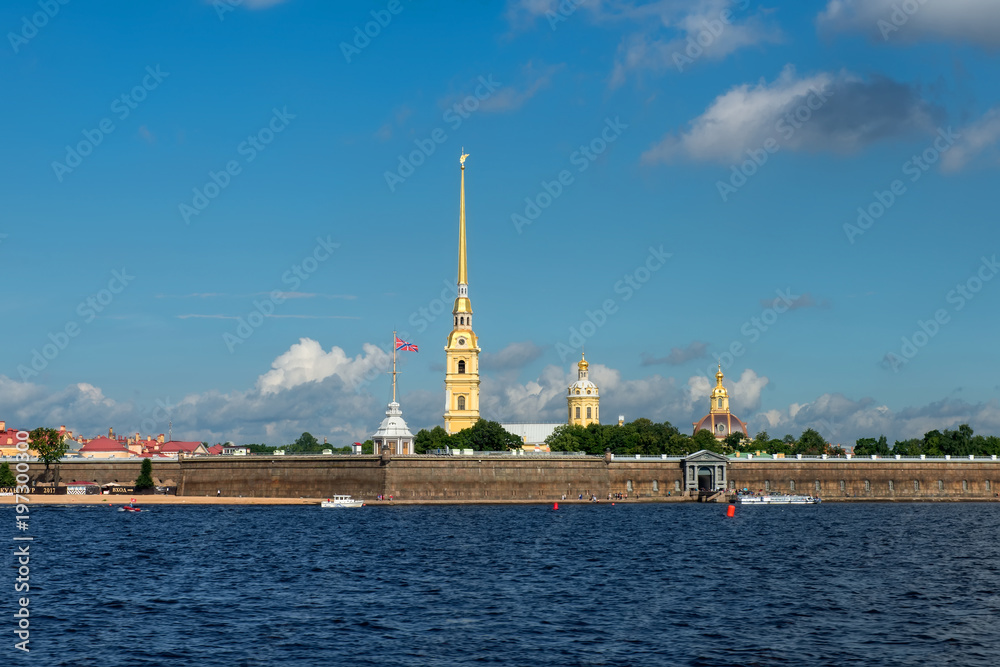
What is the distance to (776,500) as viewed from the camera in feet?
424

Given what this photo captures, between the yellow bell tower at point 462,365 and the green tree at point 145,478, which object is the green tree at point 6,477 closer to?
the green tree at point 145,478

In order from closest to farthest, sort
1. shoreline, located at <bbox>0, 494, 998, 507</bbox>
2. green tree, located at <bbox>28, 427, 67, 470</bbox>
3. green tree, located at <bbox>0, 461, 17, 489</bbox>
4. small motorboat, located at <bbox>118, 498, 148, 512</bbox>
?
small motorboat, located at <bbox>118, 498, 148, 512</bbox>
shoreline, located at <bbox>0, 494, 998, 507</bbox>
green tree, located at <bbox>0, 461, 17, 489</bbox>
green tree, located at <bbox>28, 427, 67, 470</bbox>

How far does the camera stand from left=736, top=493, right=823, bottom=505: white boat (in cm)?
12700

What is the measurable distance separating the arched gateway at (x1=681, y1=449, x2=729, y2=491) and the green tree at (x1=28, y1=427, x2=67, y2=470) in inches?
3014

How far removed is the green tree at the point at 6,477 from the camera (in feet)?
408

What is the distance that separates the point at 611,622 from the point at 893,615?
34.9 feet

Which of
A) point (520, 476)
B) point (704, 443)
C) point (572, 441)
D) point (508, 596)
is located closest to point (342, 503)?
point (520, 476)

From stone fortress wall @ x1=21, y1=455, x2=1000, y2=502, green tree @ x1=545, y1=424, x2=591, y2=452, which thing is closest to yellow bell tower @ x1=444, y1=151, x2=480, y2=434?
green tree @ x1=545, y1=424, x2=591, y2=452

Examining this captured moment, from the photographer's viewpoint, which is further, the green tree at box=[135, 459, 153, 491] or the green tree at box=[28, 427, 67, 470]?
the green tree at box=[28, 427, 67, 470]

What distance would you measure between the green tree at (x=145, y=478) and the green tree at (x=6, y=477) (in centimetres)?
1355

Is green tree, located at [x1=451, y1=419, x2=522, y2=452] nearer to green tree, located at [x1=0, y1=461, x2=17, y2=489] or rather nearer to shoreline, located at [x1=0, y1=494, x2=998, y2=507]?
shoreline, located at [x1=0, y1=494, x2=998, y2=507]

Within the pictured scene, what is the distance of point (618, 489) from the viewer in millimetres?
131125

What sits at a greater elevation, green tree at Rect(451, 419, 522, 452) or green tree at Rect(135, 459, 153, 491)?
green tree at Rect(451, 419, 522, 452)

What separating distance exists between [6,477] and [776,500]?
88.1 m
